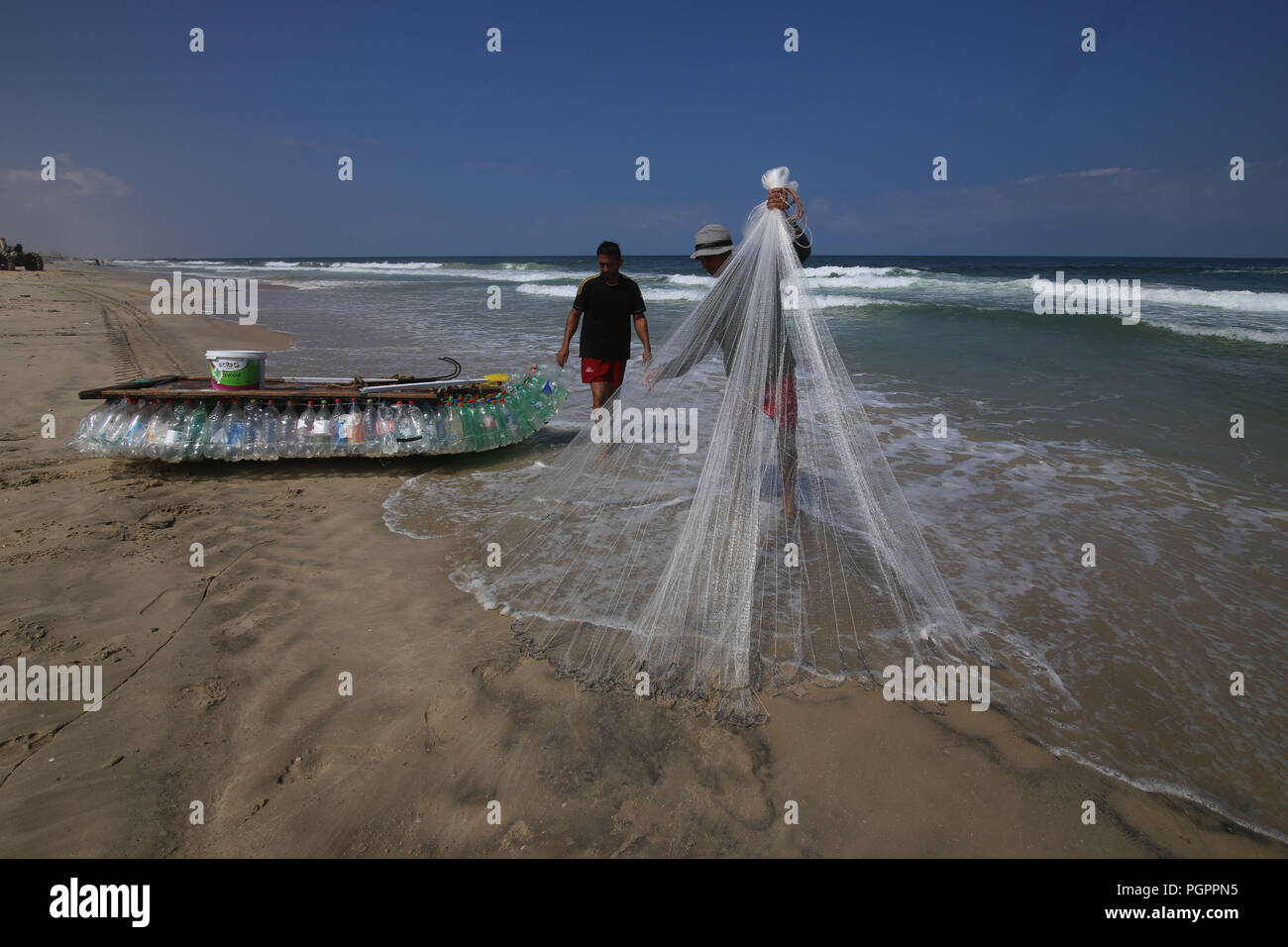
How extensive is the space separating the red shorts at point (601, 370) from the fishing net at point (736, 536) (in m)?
1.00

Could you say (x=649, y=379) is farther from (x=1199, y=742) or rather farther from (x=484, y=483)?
(x=1199, y=742)

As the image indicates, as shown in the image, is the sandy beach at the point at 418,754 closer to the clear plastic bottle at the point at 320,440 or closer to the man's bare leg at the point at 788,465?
the man's bare leg at the point at 788,465

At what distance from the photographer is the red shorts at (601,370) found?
16.0ft

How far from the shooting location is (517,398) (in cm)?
527

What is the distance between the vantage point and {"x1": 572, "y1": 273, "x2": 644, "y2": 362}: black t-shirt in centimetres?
474

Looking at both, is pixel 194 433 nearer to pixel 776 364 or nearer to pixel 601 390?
pixel 601 390

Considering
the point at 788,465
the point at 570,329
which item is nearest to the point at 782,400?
the point at 788,465

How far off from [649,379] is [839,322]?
12664 mm

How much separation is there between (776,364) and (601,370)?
191 cm

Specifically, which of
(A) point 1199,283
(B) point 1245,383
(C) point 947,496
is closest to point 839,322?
(B) point 1245,383

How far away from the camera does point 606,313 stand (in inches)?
187

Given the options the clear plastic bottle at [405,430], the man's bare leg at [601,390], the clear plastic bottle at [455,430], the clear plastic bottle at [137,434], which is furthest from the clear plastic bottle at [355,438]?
the man's bare leg at [601,390]
